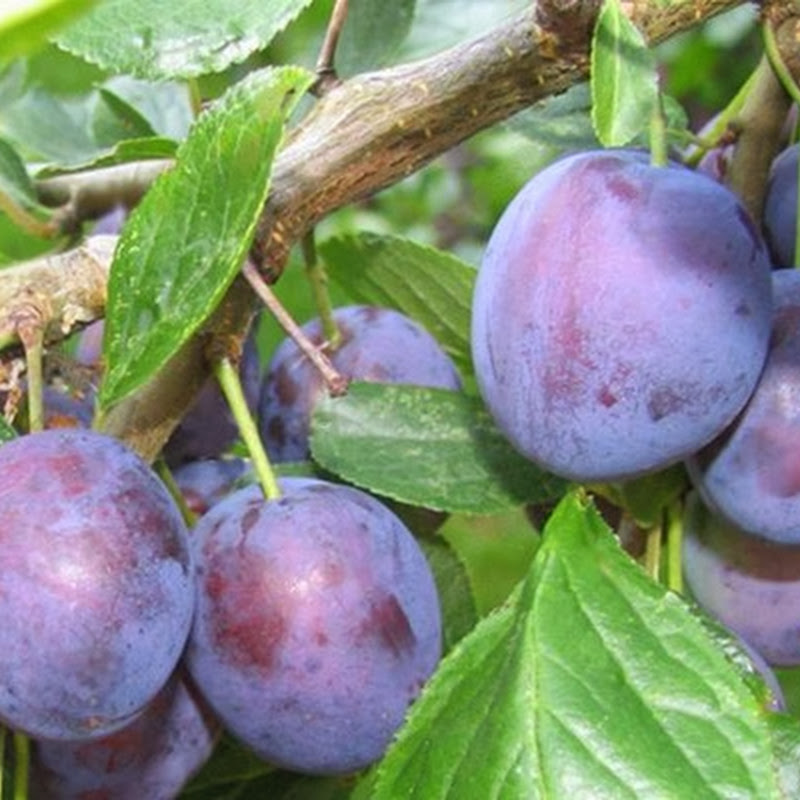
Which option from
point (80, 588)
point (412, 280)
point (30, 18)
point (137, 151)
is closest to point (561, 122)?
point (412, 280)

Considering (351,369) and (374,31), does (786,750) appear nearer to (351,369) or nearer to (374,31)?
(351,369)

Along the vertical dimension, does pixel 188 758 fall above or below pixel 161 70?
below

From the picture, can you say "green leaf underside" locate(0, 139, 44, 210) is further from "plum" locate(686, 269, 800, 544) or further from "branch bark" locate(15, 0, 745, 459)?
"plum" locate(686, 269, 800, 544)

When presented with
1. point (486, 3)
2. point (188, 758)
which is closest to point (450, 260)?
point (486, 3)

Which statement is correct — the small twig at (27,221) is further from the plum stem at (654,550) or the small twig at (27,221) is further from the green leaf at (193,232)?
the plum stem at (654,550)

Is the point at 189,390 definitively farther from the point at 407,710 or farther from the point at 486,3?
the point at 486,3
